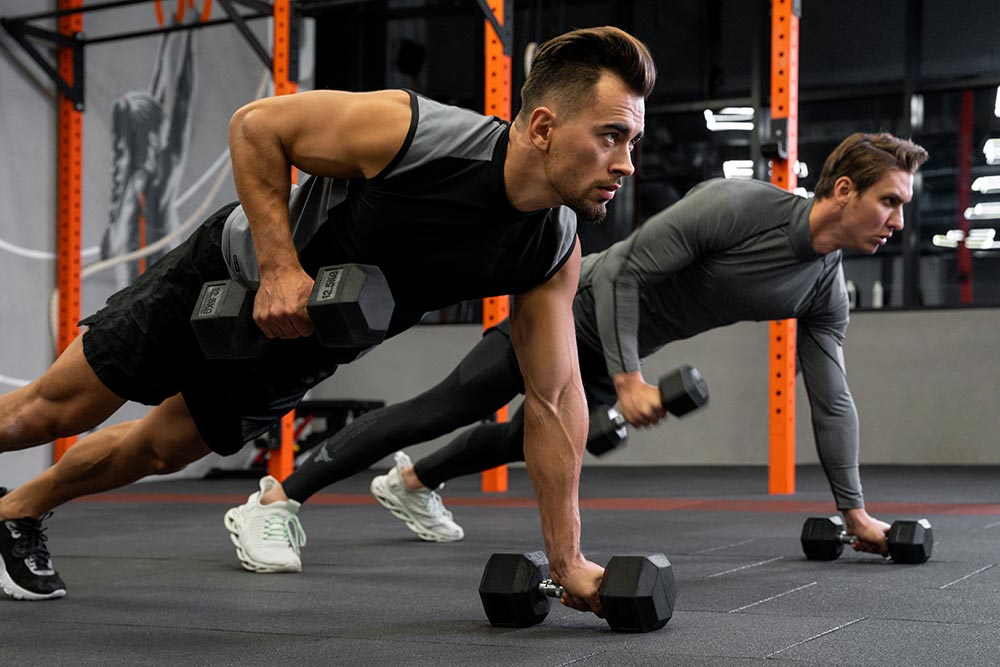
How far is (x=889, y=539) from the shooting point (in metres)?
2.61

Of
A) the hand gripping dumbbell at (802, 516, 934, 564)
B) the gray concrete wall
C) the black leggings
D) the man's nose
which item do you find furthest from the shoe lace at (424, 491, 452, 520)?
the gray concrete wall

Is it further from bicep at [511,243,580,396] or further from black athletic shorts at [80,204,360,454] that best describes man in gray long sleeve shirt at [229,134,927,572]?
black athletic shorts at [80,204,360,454]

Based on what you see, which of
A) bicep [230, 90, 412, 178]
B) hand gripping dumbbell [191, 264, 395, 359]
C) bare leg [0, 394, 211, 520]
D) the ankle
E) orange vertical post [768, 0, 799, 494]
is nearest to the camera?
hand gripping dumbbell [191, 264, 395, 359]

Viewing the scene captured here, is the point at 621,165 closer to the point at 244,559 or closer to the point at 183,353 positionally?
the point at 183,353

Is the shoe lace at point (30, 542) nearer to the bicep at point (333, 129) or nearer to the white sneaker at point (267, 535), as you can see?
the white sneaker at point (267, 535)

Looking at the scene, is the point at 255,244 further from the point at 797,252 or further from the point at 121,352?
the point at 797,252

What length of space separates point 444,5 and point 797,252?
5507 millimetres

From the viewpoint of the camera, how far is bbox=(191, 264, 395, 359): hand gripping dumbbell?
1.62 metres

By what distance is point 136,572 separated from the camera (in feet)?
8.93

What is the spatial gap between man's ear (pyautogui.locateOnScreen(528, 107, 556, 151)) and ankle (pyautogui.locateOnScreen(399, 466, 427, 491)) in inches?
61.9

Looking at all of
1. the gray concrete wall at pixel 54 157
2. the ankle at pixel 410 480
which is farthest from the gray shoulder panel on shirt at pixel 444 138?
the gray concrete wall at pixel 54 157

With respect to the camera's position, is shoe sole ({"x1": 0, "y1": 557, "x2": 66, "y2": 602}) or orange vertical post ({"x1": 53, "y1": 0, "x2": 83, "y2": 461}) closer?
shoe sole ({"x1": 0, "y1": 557, "x2": 66, "y2": 602})

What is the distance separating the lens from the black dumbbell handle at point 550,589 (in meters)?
1.88

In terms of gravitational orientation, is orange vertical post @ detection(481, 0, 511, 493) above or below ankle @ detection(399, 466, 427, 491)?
above
